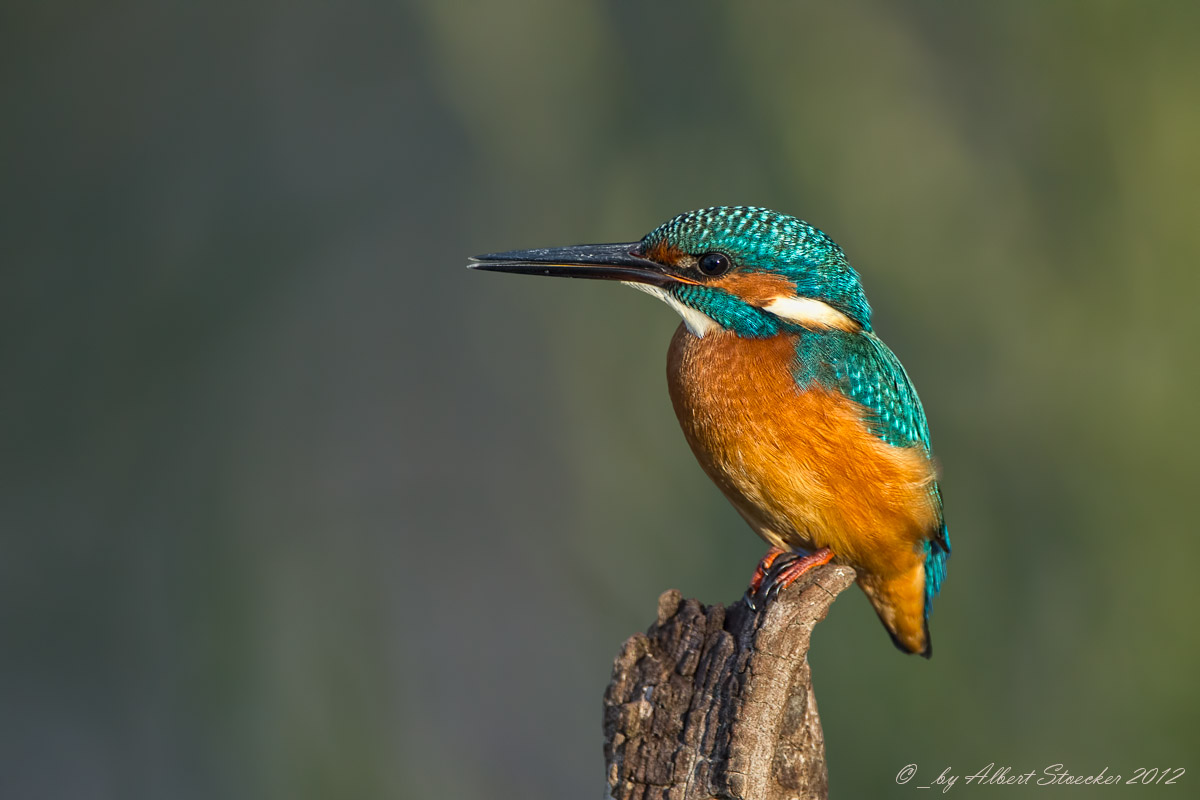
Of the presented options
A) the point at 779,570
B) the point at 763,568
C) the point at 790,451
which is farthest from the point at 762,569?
the point at 790,451

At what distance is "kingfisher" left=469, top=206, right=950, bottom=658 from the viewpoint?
2.23 meters

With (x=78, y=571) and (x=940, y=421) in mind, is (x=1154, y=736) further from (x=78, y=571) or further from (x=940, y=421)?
(x=78, y=571)

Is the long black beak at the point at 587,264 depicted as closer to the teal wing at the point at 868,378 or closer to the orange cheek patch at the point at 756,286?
the orange cheek patch at the point at 756,286

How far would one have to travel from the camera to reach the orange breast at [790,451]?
2.22 metres

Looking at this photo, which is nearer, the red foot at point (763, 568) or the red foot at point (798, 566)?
the red foot at point (798, 566)

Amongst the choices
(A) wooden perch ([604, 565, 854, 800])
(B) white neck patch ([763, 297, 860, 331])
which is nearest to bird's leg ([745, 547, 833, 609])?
(A) wooden perch ([604, 565, 854, 800])

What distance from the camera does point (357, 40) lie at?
4.77 meters

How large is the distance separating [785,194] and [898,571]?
1.79 m

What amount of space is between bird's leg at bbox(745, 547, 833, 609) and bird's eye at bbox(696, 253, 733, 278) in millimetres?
637

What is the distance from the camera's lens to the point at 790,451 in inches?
87.6

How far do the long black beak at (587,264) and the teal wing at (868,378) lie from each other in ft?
1.11

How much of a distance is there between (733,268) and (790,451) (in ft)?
1.30

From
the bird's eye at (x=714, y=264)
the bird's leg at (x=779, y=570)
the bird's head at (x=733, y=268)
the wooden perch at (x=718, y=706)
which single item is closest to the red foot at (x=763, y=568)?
the bird's leg at (x=779, y=570)

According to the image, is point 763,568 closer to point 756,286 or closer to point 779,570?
point 779,570
